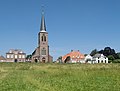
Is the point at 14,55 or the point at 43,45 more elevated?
the point at 43,45

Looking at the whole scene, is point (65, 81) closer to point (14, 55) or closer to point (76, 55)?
point (76, 55)

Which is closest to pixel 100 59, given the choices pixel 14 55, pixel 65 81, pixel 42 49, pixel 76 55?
pixel 76 55

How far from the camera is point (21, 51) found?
14150cm

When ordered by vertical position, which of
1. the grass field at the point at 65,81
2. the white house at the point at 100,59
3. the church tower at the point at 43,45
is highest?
the church tower at the point at 43,45

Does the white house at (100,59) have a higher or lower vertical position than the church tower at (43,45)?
lower

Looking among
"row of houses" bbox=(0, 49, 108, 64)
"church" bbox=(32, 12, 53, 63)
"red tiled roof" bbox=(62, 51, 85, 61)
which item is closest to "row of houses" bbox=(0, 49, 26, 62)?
"row of houses" bbox=(0, 49, 108, 64)

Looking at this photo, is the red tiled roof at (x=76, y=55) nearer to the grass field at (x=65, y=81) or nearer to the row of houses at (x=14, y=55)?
the row of houses at (x=14, y=55)

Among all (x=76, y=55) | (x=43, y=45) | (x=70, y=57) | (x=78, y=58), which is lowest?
(x=78, y=58)

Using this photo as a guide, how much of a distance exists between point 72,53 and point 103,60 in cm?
1741

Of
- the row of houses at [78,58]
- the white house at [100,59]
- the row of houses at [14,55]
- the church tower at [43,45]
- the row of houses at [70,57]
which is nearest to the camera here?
the church tower at [43,45]

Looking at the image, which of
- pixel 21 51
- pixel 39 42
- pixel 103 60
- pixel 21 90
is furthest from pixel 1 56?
pixel 21 90

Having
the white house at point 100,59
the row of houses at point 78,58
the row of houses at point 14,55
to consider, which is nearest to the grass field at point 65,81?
the row of houses at point 78,58

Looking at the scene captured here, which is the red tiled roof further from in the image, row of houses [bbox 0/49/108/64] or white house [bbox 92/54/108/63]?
white house [bbox 92/54/108/63]

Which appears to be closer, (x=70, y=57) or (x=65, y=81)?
(x=65, y=81)
